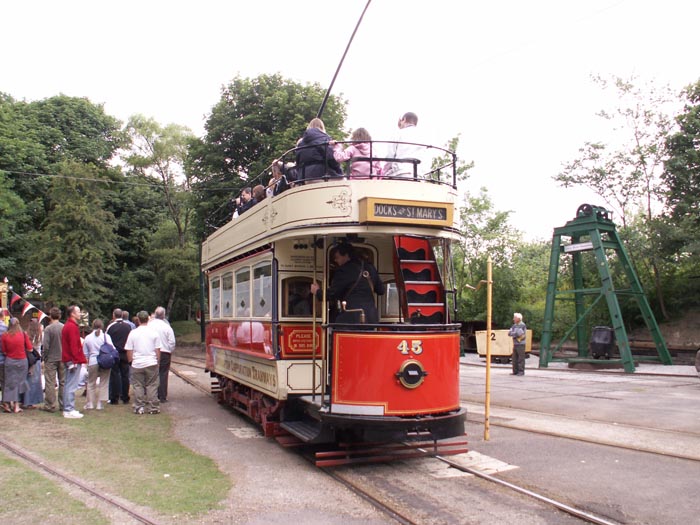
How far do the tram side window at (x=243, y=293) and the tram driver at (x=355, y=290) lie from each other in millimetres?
2594

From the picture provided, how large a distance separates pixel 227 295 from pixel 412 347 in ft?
17.8

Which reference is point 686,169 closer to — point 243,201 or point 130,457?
point 243,201

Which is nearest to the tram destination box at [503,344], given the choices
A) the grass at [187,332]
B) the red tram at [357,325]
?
the red tram at [357,325]

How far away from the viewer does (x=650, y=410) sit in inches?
426

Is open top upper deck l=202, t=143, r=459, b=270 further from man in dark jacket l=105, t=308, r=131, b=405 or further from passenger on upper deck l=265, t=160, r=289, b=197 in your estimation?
man in dark jacket l=105, t=308, r=131, b=405

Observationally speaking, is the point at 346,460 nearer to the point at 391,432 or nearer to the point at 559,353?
the point at 391,432

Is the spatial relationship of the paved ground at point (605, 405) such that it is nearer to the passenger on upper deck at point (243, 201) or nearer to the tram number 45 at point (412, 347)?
the tram number 45 at point (412, 347)

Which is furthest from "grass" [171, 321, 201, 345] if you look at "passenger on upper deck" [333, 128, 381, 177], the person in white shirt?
"passenger on upper deck" [333, 128, 381, 177]

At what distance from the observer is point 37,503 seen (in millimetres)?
5734

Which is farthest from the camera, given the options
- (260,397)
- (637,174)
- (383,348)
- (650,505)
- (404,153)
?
(637,174)

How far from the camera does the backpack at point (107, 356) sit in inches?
449

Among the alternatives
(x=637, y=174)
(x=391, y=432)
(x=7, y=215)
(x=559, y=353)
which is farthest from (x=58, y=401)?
(x=7, y=215)

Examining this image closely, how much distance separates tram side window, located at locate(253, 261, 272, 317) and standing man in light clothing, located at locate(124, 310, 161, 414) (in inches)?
121

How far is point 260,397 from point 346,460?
2410 millimetres
